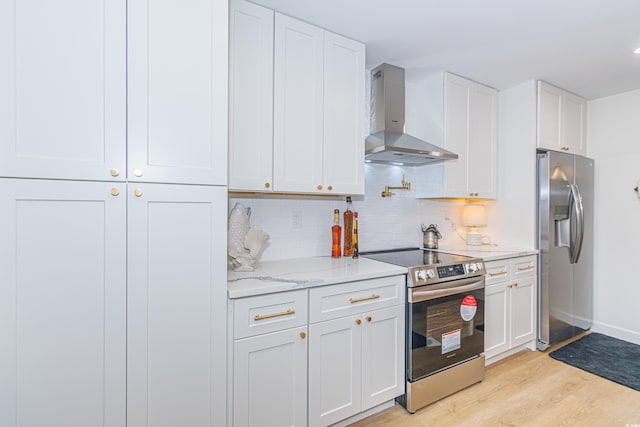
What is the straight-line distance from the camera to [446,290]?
86.4 inches

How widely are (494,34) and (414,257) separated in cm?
164

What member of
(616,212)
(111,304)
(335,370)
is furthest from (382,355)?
(616,212)

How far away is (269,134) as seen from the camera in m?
1.93

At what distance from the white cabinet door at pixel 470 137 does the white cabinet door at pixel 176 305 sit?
84.4 inches

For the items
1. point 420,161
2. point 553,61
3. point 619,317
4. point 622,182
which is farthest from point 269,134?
point 619,317

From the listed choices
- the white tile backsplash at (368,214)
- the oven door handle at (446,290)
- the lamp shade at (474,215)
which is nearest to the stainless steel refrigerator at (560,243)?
the lamp shade at (474,215)

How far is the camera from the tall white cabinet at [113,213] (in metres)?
1.13

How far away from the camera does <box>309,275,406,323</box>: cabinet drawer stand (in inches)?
69.4

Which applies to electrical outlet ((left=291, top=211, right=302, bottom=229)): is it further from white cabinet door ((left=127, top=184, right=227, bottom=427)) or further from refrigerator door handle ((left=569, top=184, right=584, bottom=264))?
refrigerator door handle ((left=569, top=184, right=584, bottom=264))

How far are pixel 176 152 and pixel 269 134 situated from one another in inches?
26.2

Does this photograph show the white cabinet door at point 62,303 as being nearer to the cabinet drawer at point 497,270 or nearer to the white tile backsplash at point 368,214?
the white tile backsplash at point 368,214

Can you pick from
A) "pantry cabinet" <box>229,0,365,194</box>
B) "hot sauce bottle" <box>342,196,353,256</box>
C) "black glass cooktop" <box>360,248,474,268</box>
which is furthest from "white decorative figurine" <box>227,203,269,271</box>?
"black glass cooktop" <box>360,248,474,268</box>

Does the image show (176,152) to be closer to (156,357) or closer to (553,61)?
(156,357)

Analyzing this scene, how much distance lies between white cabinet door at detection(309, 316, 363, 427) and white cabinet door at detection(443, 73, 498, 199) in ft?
5.27
